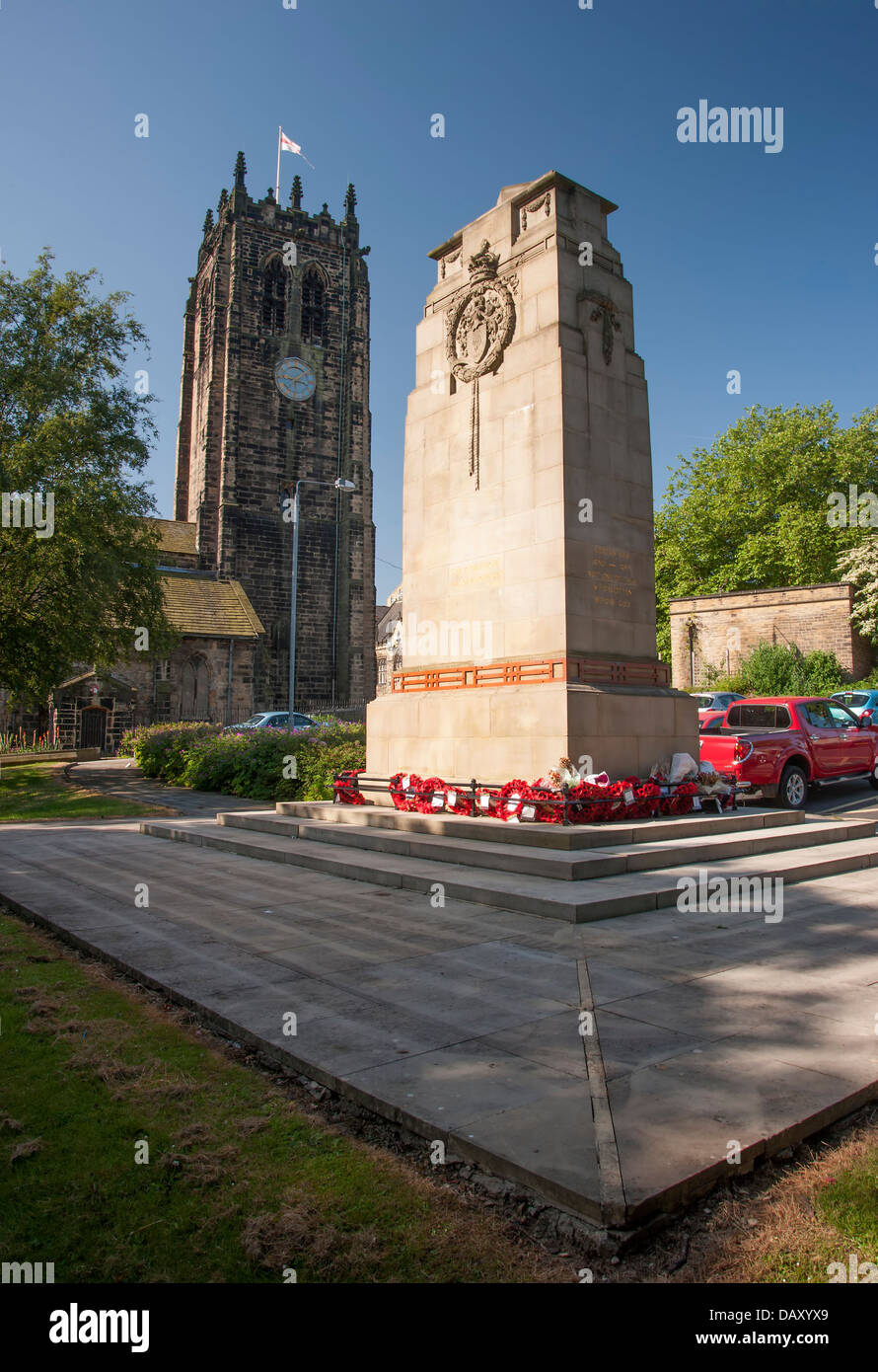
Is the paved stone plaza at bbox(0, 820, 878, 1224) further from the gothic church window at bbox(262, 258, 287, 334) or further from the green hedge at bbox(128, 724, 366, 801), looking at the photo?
the gothic church window at bbox(262, 258, 287, 334)

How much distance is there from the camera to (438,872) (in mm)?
7922

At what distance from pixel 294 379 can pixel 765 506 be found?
3029 centimetres

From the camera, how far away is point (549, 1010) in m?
4.38

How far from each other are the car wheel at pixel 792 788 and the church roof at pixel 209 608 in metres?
32.5

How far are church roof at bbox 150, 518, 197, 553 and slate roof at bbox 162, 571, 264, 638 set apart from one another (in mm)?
3147

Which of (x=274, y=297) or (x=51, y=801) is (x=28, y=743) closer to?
(x=51, y=801)

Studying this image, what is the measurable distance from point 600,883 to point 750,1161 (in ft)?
14.2

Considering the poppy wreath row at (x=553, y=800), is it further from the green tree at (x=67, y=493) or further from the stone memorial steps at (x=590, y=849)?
the green tree at (x=67, y=493)

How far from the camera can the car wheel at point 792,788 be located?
13242mm

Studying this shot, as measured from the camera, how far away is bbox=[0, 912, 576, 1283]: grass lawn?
235 centimetres

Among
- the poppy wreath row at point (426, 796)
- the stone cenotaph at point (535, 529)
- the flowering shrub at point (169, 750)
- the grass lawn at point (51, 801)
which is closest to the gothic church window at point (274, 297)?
the flowering shrub at point (169, 750)

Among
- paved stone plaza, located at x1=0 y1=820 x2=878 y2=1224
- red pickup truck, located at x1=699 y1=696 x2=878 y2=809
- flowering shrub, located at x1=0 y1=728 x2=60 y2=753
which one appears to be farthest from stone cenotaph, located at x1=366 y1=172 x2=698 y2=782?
flowering shrub, located at x1=0 y1=728 x2=60 y2=753
